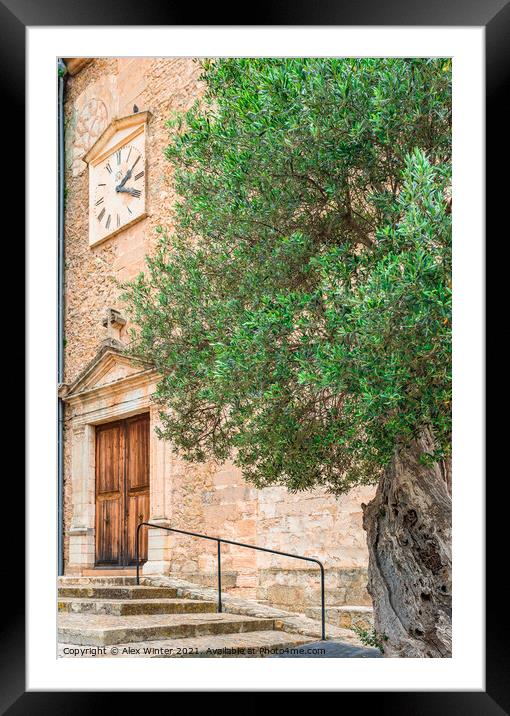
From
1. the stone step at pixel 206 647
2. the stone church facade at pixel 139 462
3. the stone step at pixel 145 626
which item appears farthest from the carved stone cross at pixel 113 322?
the stone step at pixel 206 647

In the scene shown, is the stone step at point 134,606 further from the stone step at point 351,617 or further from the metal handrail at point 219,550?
the stone step at point 351,617

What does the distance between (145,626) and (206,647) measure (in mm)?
448

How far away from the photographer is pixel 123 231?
7289mm

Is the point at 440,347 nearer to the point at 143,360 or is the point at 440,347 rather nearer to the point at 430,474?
the point at 430,474

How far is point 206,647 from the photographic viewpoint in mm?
4824

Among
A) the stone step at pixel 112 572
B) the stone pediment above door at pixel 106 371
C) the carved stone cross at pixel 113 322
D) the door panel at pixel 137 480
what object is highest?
the carved stone cross at pixel 113 322

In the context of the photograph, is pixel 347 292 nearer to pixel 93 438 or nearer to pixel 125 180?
pixel 125 180

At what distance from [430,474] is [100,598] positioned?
9.58ft

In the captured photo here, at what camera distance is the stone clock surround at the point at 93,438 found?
21.2 ft
